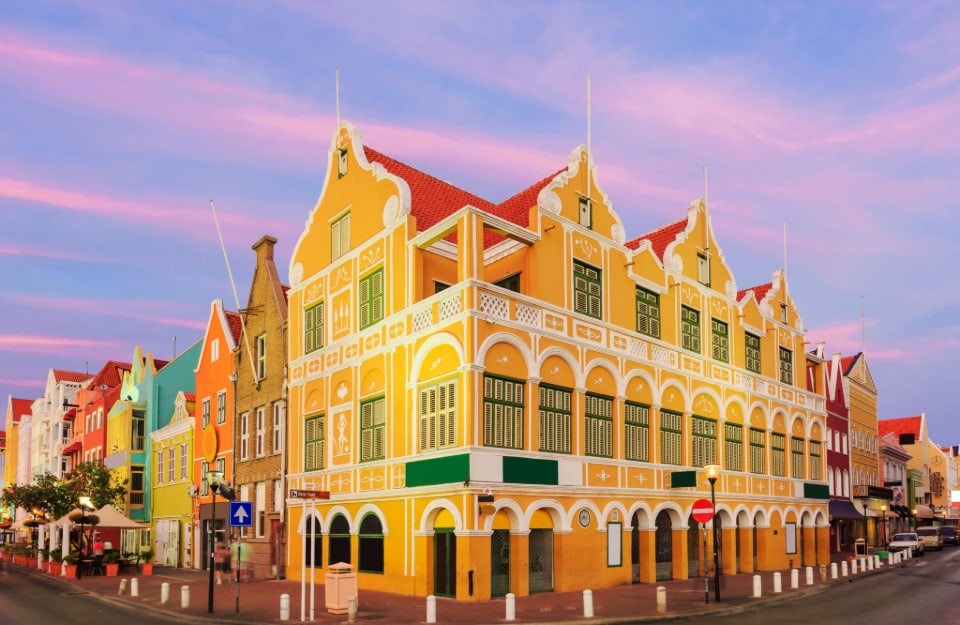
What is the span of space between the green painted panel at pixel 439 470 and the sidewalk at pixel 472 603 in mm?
3345

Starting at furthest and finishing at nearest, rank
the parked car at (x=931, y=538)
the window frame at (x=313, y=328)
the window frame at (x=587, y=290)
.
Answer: the parked car at (x=931, y=538) < the window frame at (x=313, y=328) < the window frame at (x=587, y=290)

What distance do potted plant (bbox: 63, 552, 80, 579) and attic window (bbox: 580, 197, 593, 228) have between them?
27.6 meters

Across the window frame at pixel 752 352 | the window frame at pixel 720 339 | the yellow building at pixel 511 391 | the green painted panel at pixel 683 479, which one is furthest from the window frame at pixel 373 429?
the window frame at pixel 752 352

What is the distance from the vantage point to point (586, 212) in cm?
3120

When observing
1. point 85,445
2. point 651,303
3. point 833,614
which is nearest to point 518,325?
point 651,303

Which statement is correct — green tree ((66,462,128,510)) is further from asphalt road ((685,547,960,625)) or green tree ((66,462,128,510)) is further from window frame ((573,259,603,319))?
asphalt road ((685,547,960,625))

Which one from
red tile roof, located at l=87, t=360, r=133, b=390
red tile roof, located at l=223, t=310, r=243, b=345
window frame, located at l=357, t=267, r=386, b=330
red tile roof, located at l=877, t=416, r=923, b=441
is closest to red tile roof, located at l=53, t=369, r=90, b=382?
red tile roof, located at l=87, t=360, r=133, b=390

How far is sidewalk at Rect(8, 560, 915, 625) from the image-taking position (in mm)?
21500

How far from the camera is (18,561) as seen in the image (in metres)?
58.3

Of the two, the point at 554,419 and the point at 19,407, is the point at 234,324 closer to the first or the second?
the point at 554,419

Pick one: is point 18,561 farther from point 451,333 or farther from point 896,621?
point 896,621

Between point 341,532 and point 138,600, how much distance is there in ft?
23.0

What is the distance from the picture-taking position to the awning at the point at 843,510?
182ft

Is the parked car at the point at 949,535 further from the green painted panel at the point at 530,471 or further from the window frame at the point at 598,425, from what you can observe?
the green painted panel at the point at 530,471
